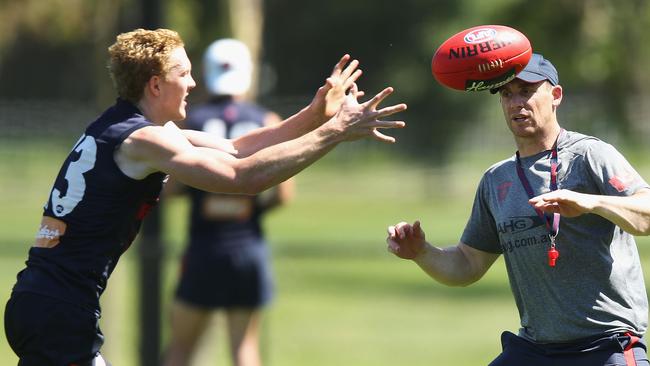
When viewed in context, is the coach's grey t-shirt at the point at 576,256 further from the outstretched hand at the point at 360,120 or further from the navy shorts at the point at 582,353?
the outstretched hand at the point at 360,120

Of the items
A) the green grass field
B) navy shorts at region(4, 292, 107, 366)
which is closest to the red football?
navy shorts at region(4, 292, 107, 366)

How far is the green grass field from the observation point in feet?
38.6

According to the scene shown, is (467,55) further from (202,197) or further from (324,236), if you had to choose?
(324,236)

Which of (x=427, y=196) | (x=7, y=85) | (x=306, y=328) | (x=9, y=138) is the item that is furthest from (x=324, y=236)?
(x=7, y=85)

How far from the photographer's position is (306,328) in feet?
45.9

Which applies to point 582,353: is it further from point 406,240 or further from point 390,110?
point 390,110

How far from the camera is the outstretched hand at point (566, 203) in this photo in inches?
177

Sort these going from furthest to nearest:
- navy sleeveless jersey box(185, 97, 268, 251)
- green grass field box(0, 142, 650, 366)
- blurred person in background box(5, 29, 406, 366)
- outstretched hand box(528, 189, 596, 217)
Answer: green grass field box(0, 142, 650, 366)
navy sleeveless jersey box(185, 97, 268, 251)
blurred person in background box(5, 29, 406, 366)
outstretched hand box(528, 189, 596, 217)

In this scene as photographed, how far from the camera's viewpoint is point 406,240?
17.4 feet

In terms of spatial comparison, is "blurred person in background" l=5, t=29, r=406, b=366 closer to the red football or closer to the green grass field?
the red football

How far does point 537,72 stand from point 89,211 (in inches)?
74.1

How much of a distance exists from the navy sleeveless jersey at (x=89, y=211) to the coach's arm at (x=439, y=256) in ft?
3.42

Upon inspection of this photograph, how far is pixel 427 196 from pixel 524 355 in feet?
74.9

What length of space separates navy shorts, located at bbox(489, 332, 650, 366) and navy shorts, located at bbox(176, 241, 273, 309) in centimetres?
361
